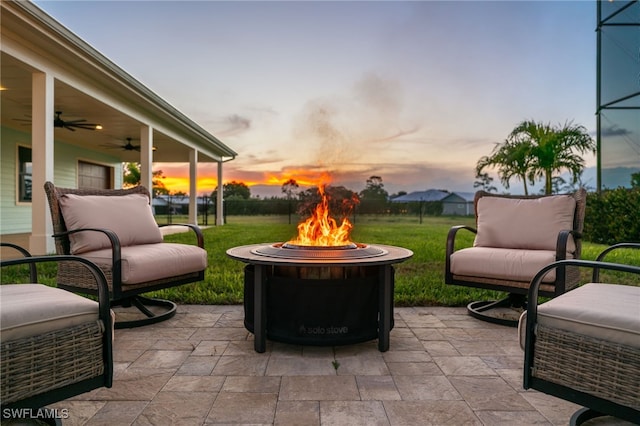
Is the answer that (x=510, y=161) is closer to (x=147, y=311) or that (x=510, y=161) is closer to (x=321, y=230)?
(x=321, y=230)

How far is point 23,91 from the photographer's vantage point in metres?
6.19

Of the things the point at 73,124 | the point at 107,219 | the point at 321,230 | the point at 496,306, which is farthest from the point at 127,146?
the point at 496,306

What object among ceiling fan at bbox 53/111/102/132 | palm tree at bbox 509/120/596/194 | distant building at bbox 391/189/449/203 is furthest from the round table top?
distant building at bbox 391/189/449/203

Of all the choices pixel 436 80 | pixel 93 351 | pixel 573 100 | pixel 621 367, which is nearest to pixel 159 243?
pixel 93 351

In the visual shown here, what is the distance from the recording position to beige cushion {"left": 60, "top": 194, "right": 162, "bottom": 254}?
275 centimetres

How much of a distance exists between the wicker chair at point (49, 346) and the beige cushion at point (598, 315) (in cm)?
161

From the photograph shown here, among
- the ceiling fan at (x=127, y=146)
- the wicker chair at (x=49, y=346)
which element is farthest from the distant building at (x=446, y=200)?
the wicker chair at (x=49, y=346)

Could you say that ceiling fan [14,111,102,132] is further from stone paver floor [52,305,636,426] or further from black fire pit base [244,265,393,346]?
black fire pit base [244,265,393,346]

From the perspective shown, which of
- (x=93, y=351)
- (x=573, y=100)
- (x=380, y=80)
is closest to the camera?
(x=93, y=351)

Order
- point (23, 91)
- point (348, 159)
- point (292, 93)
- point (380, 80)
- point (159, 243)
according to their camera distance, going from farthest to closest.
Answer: point (292, 93), point (380, 80), point (23, 91), point (348, 159), point (159, 243)

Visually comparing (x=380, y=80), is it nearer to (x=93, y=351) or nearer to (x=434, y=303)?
(x=434, y=303)

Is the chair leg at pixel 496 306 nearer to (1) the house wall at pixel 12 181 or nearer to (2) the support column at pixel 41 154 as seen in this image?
(2) the support column at pixel 41 154

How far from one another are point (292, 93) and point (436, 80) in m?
2.87

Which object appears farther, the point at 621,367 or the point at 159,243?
the point at 159,243
